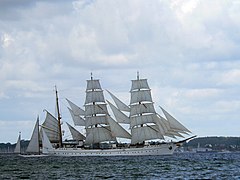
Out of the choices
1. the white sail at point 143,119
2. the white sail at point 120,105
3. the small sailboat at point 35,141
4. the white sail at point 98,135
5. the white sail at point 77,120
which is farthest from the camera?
the white sail at point 77,120

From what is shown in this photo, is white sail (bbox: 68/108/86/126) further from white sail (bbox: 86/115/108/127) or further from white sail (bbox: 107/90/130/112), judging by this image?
white sail (bbox: 107/90/130/112)

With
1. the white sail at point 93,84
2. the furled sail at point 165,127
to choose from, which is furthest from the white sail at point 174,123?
the white sail at point 93,84

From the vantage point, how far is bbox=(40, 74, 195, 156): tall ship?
17625 centimetres

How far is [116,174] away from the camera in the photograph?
9112 cm

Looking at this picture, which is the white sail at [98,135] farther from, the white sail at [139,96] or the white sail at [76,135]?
the white sail at [139,96]

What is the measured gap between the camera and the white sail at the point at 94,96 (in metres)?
183

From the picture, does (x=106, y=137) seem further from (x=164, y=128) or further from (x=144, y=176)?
(x=144, y=176)

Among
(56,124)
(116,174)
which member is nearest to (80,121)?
(56,124)

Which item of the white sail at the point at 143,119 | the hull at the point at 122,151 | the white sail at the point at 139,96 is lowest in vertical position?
the hull at the point at 122,151

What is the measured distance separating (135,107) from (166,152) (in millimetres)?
13504

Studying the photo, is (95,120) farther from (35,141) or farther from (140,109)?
(35,141)

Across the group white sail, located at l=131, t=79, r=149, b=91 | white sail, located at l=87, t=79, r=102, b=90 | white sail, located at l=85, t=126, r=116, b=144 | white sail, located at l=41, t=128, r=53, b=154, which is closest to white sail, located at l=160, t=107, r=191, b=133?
white sail, located at l=131, t=79, r=149, b=91

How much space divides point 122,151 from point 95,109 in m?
13.7

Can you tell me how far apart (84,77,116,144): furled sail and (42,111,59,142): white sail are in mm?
8724
